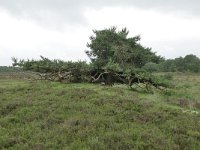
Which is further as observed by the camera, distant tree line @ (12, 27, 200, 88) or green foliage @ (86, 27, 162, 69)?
green foliage @ (86, 27, 162, 69)

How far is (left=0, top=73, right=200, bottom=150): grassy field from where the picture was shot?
36.6 ft

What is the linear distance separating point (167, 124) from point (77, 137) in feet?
11.4

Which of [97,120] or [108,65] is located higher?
[108,65]

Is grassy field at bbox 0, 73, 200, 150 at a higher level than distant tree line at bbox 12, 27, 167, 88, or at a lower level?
lower

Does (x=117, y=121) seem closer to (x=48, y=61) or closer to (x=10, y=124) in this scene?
(x=10, y=124)

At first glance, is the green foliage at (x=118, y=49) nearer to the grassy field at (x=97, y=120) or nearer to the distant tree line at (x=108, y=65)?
the distant tree line at (x=108, y=65)

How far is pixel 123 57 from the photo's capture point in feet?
91.9

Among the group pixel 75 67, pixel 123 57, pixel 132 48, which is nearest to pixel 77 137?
pixel 75 67

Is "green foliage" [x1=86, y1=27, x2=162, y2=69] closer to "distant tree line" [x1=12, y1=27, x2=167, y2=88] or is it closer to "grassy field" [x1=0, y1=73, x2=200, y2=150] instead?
"distant tree line" [x1=12, y1=27, x2=167, y2=88]

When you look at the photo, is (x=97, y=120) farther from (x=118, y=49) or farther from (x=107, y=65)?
(x=118, y=49)

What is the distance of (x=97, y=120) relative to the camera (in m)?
13.4

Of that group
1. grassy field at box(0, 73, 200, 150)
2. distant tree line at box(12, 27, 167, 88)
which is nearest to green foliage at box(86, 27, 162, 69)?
distant tree line at box(12, 27, 167, 88)

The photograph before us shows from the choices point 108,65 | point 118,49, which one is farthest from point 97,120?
point 118,49

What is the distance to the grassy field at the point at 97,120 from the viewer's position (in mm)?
11148
